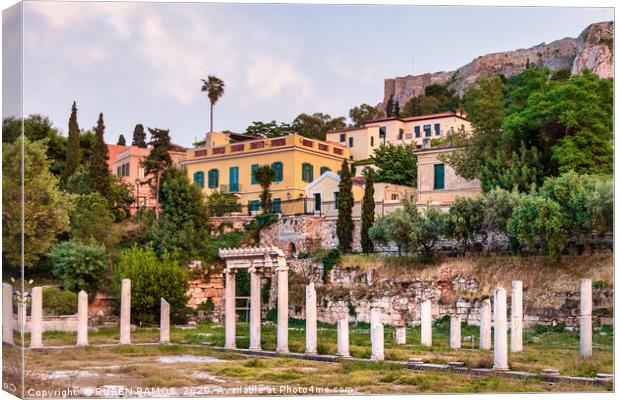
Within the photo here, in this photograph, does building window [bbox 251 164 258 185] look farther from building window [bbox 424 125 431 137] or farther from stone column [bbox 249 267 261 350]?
building window [bbox 424 125 431 137]

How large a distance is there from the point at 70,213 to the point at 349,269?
6536mm

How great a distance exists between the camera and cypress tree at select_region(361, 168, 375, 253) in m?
22.3

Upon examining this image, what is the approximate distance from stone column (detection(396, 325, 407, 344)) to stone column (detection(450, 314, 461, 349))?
2.99 ft

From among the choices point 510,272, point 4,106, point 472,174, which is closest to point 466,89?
point 472,174

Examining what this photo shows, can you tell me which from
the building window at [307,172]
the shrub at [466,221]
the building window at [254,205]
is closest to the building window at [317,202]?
the building window at [307,172]

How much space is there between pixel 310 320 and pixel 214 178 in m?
4.38

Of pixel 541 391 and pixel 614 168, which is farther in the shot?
pixel 614 168

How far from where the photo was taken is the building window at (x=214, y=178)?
75.5 feet

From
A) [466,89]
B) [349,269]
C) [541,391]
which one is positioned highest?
[466,89]

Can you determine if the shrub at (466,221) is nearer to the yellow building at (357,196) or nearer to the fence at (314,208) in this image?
the yellow building at (357,196)

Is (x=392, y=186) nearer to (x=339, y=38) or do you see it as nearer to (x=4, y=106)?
(x=339, y=38)

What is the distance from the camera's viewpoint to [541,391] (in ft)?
53.8

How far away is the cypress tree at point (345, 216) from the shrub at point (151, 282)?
3370 mm

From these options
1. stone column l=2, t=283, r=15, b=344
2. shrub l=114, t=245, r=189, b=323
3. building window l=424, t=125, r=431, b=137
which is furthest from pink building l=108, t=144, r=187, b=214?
building window l=424, t=125, r=431, b=137
